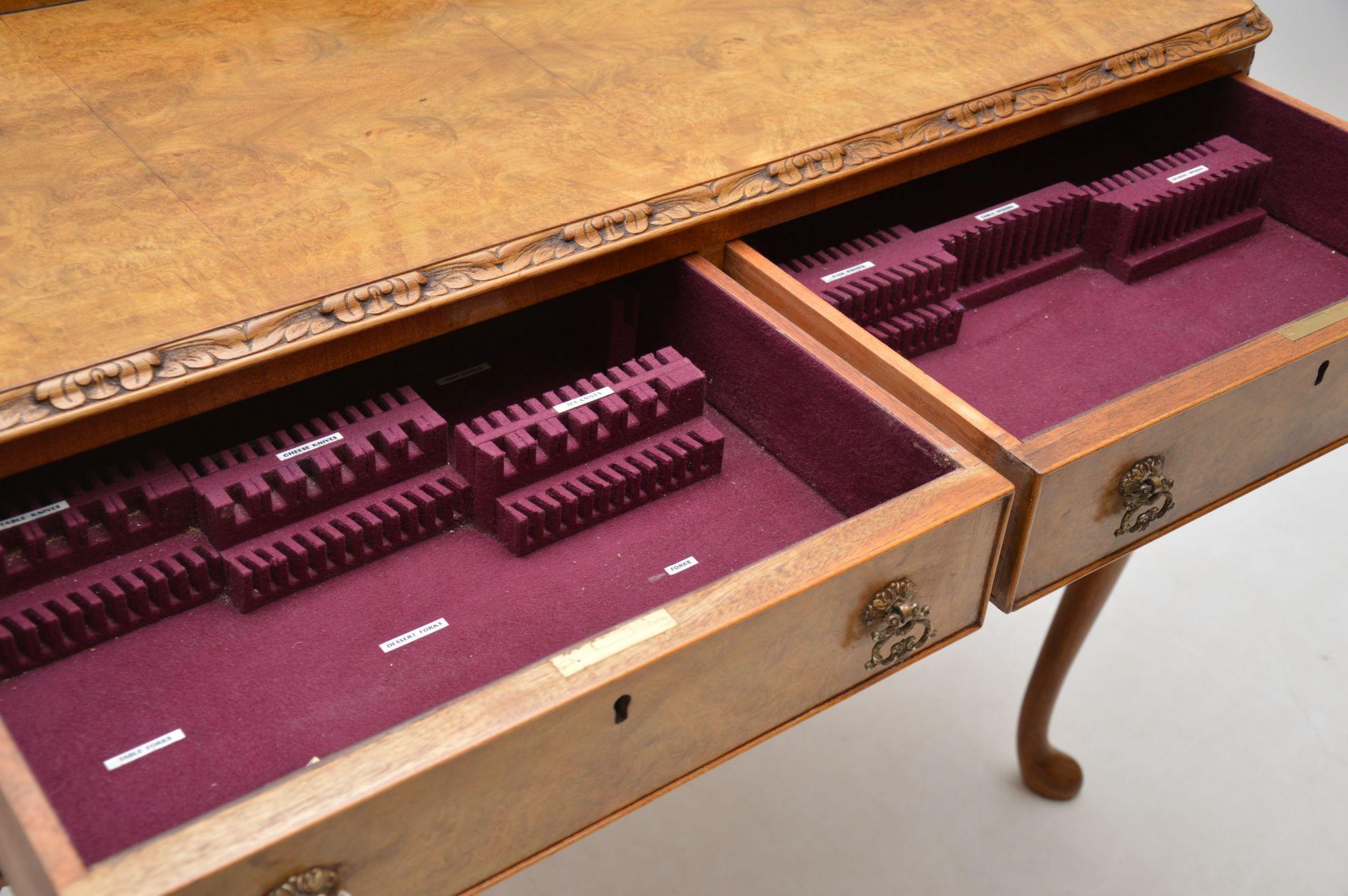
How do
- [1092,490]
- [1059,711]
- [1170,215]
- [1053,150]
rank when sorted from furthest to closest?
[1059,711] < [1053,150] < [1170,215] < [1092,490]

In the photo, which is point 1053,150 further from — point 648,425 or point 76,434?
point 76,434

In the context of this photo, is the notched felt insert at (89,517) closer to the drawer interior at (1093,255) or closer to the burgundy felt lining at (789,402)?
the burgundy felt lining at (789,402)

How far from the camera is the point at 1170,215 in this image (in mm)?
1713

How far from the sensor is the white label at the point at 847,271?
5.02 ft

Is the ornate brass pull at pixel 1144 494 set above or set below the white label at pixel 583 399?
below

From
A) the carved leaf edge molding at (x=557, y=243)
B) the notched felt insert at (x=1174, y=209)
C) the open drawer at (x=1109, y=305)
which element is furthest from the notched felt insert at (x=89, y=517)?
the notched felt insert at (x=1174, y=209)

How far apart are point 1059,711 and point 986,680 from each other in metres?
0.13

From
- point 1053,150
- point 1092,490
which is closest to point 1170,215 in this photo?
point 1053,150

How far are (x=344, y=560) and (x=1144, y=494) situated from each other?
705 millimetres

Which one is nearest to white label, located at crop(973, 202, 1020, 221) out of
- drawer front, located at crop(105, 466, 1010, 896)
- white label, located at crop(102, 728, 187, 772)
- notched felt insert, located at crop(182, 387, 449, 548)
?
drawer front, located at crop(105, 466, 1010, 896)

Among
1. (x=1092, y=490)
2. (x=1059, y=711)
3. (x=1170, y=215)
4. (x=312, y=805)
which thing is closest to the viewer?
(x=312, y=805)

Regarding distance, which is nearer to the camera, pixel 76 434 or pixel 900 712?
pixel 76 434

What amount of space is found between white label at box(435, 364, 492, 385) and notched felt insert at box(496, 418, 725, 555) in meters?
0.23

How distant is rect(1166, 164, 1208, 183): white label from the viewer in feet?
5.60
